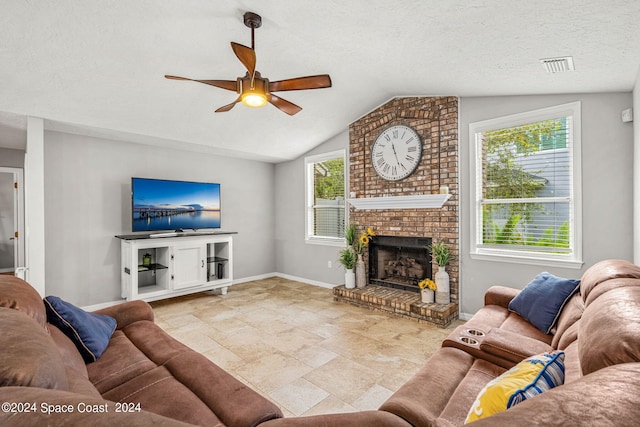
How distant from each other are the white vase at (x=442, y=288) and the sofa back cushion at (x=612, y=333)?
2.58m

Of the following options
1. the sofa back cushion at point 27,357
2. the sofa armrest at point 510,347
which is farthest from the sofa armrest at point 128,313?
the sofa armrest at point 510,347

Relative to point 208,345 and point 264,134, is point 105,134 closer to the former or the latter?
point 264,134

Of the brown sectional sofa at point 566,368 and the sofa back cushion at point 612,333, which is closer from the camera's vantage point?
the brown sectional sofa at point 566,368

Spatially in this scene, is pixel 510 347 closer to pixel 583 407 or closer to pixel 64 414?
pixel 583 407

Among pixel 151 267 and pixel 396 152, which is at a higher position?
pixel 396 152

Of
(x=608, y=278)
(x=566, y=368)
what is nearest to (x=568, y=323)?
(x=608, y=278)

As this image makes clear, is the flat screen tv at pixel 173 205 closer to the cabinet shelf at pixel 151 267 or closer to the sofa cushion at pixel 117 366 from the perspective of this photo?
the cabinet shelf at pixel 151 267

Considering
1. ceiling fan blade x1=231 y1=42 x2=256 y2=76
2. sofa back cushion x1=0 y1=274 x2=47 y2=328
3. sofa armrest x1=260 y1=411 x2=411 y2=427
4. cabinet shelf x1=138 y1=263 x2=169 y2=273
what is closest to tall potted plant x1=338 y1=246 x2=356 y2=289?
cabinet shelf x1=138 y1=263 x2=169 y2=273

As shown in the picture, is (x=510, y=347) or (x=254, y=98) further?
(x=254, y=98)

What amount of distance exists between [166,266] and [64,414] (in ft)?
14.1

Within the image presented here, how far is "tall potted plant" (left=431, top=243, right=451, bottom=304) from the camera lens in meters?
3.84

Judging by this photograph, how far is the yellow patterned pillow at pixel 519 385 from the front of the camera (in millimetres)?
1003

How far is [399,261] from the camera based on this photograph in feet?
15.1

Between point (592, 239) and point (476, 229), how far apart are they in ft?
3.51
